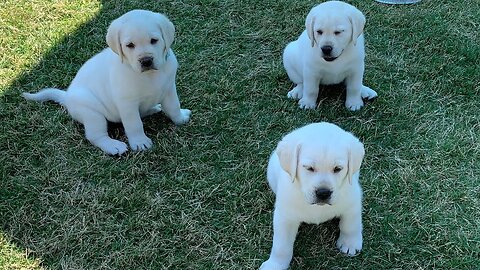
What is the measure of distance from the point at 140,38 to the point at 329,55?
135 centimetres

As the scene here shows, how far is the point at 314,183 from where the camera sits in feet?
10.9

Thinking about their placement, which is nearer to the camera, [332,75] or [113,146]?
[113,146]

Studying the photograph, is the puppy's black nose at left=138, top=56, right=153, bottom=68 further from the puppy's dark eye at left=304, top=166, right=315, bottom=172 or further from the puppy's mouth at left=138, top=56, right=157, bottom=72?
the puppy's dark eye at left=304, top=166, right=315, bottom=172

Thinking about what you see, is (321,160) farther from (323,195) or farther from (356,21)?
(356,21)

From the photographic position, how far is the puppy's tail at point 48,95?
529 centimetres

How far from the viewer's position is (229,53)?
5.96 meters

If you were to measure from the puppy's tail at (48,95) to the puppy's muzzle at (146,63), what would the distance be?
1.23 meters

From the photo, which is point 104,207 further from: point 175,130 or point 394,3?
point 394,3

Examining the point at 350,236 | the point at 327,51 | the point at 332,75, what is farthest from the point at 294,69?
the point at 350,236

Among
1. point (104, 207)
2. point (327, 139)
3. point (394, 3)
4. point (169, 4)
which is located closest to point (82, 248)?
point (104, 207)

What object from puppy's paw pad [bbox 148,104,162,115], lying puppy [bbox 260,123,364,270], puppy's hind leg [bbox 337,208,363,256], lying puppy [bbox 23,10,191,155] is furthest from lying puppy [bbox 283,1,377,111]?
puppy's hind leg [bbox 337,208,363,256]

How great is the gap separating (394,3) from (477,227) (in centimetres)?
321

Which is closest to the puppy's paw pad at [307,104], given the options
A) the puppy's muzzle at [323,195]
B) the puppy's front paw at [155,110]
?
the puppy's front paw at [155,110]

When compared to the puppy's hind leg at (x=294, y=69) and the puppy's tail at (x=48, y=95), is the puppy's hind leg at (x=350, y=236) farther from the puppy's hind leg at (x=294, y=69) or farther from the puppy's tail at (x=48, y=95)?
the puppy's tail at (x=48, y=95)
